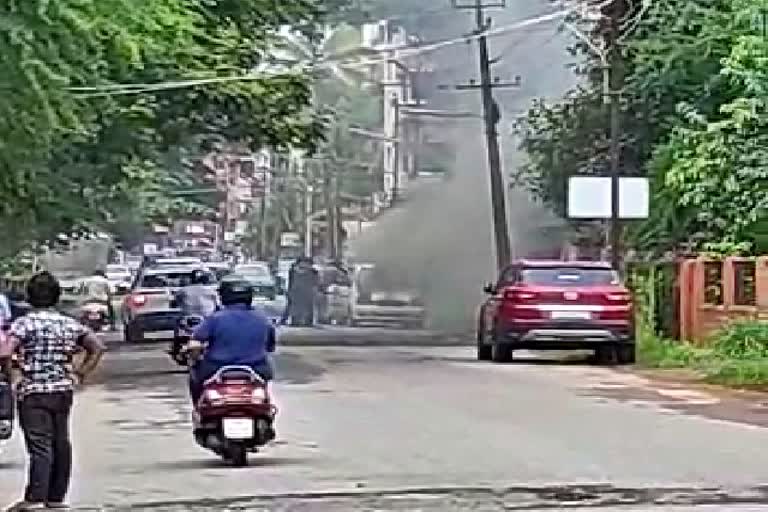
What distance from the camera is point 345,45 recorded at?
310 feet

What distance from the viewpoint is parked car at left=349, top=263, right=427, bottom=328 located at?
58.9 m

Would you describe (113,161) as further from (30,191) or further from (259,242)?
(259,242)

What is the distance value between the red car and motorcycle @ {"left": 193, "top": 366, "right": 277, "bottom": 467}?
15133 millimetres

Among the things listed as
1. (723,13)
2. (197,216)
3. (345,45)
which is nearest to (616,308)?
(723,13)

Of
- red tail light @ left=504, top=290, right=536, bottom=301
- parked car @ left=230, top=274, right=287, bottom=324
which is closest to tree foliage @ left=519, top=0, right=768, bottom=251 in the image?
red tail light @ left=504, top=290, right=536, bottom=301

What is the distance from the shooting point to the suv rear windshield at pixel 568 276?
107 ft

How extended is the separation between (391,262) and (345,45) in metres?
27.4

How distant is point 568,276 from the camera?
3275 cm

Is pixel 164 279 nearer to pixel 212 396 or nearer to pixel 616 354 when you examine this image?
pixel 616 354

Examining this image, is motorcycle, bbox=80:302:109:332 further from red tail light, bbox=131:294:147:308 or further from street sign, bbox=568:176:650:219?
street sign, bbox=568:176:650:219

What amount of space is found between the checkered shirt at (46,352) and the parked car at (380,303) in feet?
138

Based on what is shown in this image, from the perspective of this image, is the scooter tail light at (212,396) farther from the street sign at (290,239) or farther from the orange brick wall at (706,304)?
the street sign at (290,239)

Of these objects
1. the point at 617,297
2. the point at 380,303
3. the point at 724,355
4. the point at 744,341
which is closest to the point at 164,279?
the point at 617,297

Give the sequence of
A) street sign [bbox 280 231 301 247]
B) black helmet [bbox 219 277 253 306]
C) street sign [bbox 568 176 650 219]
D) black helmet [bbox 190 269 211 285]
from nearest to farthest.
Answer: black helmet [bbox 219 277 253 306]
street sign [bbox 568 176 650 219]
black helmet [bbox 190 269 211 285]
street sign [bbox 280 231 301 247]
